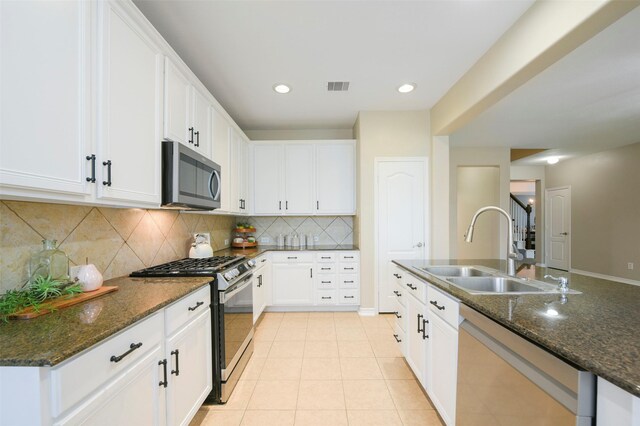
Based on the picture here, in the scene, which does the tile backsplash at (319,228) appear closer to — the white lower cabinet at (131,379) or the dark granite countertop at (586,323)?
the white lower cabinet at (131,379)

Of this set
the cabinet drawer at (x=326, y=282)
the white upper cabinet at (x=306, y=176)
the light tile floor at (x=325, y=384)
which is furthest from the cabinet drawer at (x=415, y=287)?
the white upper cabinet at (x=306, y=176)

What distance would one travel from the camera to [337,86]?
293 cm

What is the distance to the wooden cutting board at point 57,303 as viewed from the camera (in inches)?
40.5

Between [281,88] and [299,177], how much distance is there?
133 cm

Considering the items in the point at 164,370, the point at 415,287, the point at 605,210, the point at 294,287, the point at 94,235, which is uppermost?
the point at 605,210

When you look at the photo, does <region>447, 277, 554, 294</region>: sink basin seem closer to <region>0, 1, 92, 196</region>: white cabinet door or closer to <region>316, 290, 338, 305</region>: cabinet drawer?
<region>0, 1, 92, 196</region>: white cabinet door

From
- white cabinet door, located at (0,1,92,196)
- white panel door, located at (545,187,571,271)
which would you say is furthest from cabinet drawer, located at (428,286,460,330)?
white panel door, located at (545,187,571,271)

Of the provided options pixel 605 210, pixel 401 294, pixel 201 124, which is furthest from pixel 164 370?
pixel 605 210

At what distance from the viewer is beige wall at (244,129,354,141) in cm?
439

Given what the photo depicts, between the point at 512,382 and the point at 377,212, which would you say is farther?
the point at 377,212

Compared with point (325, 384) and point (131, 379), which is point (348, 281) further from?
point (131, 379)

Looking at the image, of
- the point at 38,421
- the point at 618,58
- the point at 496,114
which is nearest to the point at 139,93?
the point at 38,421

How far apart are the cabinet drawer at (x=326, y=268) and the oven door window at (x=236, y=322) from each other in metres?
1.31

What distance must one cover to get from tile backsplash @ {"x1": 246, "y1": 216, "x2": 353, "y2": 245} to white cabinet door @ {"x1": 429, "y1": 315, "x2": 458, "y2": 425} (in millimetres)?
2619
